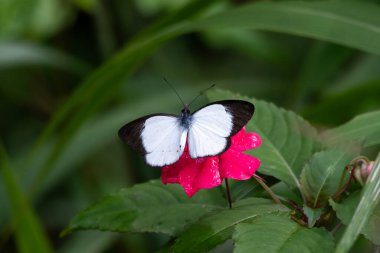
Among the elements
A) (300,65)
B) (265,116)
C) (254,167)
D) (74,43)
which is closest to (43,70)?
(74,43)

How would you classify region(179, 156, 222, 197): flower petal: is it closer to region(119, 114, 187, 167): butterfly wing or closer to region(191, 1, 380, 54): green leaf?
region(119, 114, 187, 167): butterfly wing

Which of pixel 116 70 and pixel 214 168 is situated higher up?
pixel 116 70

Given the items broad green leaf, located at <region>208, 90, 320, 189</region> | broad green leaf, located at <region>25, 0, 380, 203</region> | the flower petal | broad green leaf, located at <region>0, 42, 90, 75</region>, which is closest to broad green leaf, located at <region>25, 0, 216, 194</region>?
broad green leaf, located at <region>25, 0, 380, 203</region>

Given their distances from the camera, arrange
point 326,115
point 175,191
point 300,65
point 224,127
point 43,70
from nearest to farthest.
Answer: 1. point 224,127
2. point 175,191
3. point 326,115
4. point 43,70
5. point 300,65

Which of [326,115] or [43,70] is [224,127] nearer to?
[326,115]

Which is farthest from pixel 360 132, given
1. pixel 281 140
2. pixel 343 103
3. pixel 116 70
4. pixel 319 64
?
pixel 319 64

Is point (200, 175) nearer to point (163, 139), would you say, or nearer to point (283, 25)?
point (163, 139)

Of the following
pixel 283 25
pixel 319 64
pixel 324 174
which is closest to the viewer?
pixel 324 174
